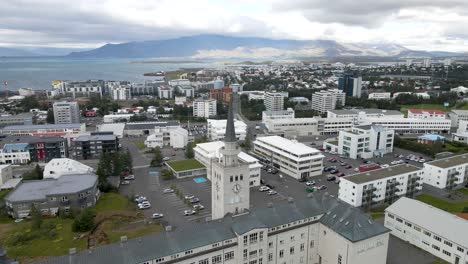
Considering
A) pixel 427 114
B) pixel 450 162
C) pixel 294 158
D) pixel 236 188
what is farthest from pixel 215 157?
pixel 427 114

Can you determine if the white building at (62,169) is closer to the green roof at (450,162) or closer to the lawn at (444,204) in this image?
the lawn at (444,204)

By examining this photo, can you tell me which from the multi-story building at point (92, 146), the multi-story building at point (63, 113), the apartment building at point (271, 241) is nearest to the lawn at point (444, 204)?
the apartment building at point (271, 241)

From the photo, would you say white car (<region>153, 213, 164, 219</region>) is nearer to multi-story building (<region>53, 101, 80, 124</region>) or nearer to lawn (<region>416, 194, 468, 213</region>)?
lawn (<region>416, 194, 468, 213</region>)

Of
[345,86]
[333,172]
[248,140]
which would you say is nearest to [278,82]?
[345,86]

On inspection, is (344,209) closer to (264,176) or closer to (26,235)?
(264,176)

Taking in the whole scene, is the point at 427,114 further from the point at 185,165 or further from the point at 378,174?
the point at 185,165

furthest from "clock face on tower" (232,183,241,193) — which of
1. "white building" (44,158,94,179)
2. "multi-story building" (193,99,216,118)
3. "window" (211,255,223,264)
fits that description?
"multi-story building" (193,99,216,118)
